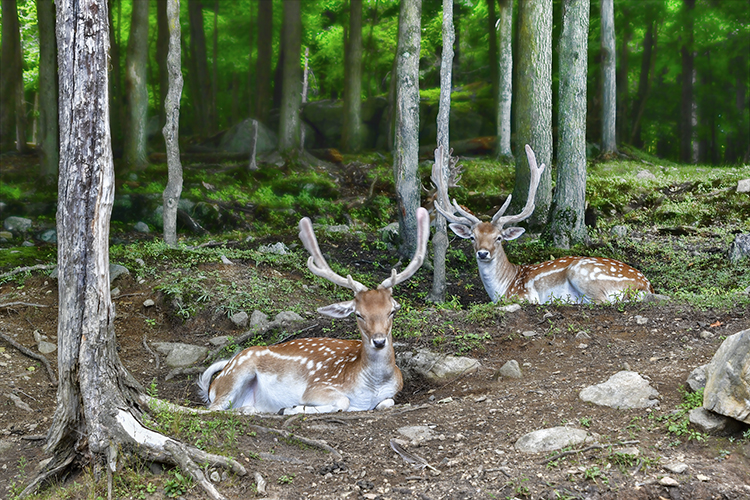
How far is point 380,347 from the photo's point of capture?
512 cm

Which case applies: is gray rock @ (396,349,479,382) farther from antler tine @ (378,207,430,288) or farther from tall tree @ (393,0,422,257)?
tall tree @ (393,0,422,257)

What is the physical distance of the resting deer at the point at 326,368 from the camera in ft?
17.4

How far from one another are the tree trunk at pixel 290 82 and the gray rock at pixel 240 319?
11231 millimetres

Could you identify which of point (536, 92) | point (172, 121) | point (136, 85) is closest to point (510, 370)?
point (172, 121)

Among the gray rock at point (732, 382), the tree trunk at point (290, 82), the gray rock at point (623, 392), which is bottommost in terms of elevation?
the gray rock at point (623, 392)

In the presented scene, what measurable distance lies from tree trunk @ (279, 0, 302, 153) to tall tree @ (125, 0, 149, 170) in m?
3.55

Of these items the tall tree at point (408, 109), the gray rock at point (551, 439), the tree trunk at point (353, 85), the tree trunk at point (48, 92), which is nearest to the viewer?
the gray rock at point (551, 439)

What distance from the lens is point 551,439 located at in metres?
3.98

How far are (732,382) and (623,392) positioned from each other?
2.68 ft

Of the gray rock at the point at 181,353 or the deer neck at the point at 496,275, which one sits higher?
the deer neck at the point at 496,275

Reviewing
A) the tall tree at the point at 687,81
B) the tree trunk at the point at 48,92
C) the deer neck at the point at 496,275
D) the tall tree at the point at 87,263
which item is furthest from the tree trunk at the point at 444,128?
the tall tree at the point at 687,81

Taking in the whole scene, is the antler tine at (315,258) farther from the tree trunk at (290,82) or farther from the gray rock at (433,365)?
the tree trunk at (290,82)

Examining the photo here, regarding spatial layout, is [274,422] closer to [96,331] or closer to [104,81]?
[96,331]

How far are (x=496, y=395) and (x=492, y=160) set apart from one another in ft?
41.6
